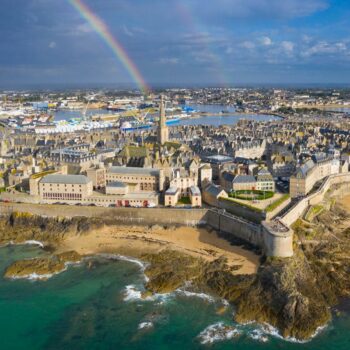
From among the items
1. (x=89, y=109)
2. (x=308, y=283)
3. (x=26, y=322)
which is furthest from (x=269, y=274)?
(x=89, y=109)

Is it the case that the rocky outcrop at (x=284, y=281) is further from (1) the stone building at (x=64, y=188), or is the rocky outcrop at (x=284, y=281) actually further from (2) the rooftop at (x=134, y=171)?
(2) the rooftop at (x=134, y=171)

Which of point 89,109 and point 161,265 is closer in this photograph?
point 161,265

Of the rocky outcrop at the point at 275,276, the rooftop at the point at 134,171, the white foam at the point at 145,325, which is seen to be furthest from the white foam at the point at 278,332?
the rooftop at the point at 134,171

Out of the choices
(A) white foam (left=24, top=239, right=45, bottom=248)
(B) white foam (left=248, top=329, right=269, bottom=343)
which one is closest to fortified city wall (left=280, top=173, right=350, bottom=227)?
(B) white foam (left=248, top=329, right=269, bottom=343)

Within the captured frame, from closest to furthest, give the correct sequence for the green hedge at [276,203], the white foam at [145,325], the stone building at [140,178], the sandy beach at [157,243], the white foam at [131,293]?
the white foam at [145,325] < the white foam at [131,293] < the sandy beach at [157,243] < the green hedge at [276,203] < the stone building at [140,178]

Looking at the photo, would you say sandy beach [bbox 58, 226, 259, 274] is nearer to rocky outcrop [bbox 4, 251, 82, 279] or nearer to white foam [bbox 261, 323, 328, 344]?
rocky outcrop [bbox 4, 251, 82, 279]

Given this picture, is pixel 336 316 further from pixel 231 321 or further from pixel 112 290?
pixel 112 290
